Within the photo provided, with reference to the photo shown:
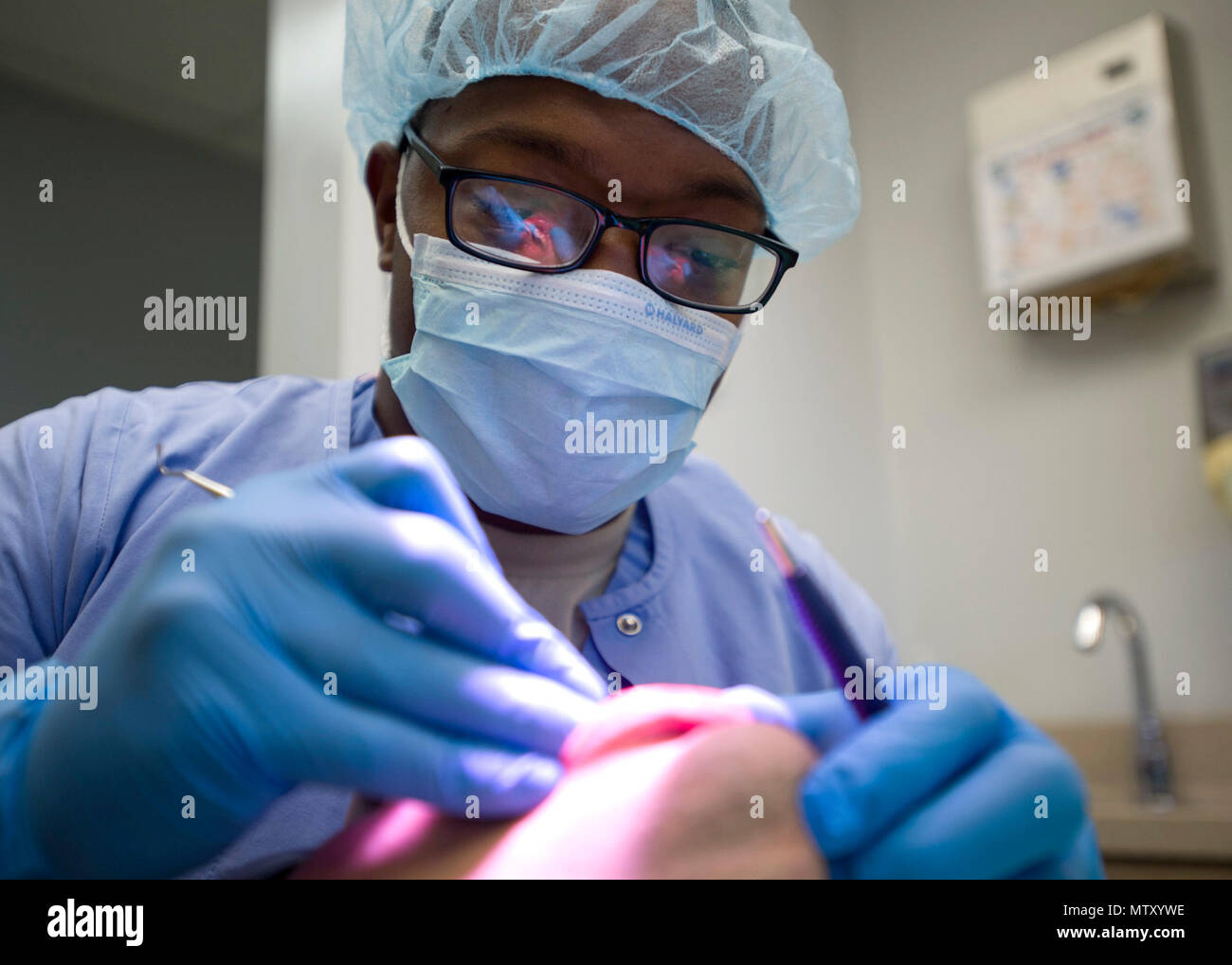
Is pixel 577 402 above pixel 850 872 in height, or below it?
above

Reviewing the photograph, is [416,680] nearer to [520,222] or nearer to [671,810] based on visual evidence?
[671,810]

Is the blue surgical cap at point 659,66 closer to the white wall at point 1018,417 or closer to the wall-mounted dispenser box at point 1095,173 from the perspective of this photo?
the wall-mounted dispenser box at point 1095,173

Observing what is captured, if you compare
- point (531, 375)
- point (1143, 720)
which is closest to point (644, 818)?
point (531, 375)

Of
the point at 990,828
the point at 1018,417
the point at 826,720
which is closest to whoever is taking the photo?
the point at 990,828

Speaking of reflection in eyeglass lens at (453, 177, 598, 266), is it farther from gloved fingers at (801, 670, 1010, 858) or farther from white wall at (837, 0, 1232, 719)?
white wall at (837, 0, 1232, 719)

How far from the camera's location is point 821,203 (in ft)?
3.46

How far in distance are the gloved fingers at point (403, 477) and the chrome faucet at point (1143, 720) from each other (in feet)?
5.24

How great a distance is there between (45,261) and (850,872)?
149 cm

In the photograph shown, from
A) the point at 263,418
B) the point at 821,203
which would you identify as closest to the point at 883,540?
the point at 821,203

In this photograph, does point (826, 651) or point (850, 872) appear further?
point (826, 651)

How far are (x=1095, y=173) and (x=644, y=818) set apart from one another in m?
2.07

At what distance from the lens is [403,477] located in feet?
1.75

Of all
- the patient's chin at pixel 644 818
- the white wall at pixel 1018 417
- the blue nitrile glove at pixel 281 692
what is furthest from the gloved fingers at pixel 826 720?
the white wall at pixel 1018 417
